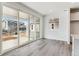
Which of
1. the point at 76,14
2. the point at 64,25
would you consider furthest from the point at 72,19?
the point at 64,25

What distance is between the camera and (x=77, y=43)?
252cm

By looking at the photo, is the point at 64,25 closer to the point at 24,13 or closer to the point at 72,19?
the point at 72,19

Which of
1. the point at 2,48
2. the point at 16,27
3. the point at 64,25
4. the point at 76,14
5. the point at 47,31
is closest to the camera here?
the point at 2,48

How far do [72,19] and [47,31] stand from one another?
205 centimetres

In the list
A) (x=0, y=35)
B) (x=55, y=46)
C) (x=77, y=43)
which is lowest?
(x=55, y=46)

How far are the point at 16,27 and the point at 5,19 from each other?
583 millimetres

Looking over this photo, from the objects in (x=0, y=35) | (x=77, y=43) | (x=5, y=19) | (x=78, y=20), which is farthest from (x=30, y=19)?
(x=78, y=20)

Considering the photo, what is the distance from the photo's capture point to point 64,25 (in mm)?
4887

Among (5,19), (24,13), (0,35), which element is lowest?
(0,35)

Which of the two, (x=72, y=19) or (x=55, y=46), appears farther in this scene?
(x=72, y=19)

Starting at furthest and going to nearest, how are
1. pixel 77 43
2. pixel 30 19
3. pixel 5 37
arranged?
1. pixel 30 19
2. pixel 5 37
3. pixel 77 43

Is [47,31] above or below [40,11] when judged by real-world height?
below

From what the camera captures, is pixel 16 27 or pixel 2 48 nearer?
pixel 2 48

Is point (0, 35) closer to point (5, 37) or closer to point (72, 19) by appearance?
point (5, 37)
